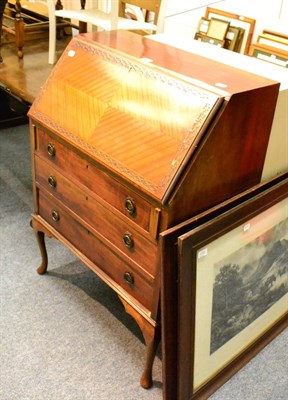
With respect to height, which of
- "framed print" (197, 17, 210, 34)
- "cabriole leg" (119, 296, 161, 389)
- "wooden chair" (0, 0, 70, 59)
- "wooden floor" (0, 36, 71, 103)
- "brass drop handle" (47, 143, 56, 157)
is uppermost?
"framed print" (197, 17, 210, 34)

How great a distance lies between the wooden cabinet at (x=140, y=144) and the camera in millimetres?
1182

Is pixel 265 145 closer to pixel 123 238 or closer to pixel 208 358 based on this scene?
pixel 123 238

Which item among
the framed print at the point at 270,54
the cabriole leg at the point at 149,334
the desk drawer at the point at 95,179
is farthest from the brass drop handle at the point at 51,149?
the framed print at the point at 270,54

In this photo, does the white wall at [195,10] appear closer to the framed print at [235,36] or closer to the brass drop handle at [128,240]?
the framed print at [235,36]

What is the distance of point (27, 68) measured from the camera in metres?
2.68

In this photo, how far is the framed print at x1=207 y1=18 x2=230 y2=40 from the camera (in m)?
2.20

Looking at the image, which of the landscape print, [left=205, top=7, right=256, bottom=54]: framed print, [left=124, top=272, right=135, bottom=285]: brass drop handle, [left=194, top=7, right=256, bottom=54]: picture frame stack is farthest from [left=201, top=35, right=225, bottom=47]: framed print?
[left=124, top=272, right=135, bottom=285]: brass drop handle

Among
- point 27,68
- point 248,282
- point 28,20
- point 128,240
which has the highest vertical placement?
point 28,20

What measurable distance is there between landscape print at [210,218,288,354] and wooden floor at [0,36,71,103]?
4.42ft

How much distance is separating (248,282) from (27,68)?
1.91m

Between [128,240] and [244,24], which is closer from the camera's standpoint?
[128,240]

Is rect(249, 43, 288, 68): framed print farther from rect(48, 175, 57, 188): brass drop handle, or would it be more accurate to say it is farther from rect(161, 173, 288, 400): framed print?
rect(48, 175, 57, 188): brass drop handle

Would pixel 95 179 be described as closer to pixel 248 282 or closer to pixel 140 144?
pixel 140 144

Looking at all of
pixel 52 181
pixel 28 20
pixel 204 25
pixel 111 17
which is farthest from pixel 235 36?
pixel 28 20
